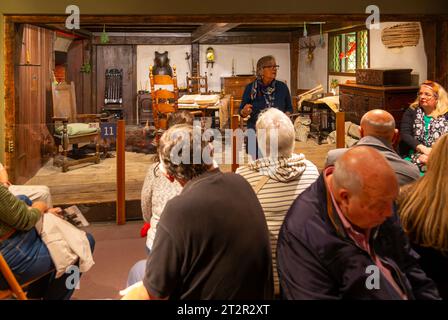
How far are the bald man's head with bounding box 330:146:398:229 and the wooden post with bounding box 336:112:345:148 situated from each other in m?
3.66

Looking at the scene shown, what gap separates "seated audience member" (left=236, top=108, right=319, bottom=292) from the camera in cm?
241

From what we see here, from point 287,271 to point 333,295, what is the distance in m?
0.16

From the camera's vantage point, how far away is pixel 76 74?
11250 mm

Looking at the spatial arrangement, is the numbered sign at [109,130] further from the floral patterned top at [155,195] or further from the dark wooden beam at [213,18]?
the floral patterned top at [155,195]

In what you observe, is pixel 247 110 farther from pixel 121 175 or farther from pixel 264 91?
pixel 121 175

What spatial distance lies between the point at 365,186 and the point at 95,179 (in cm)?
452

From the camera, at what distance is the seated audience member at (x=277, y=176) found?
7.91ft

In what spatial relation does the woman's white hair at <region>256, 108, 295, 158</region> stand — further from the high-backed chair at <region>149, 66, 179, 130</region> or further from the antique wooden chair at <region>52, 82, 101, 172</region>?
the high-backed chair at <region>149, 66, 179, 130</region>

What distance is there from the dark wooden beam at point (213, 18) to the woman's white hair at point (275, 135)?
270 centimetres

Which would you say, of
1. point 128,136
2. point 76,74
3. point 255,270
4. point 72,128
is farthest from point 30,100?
point 255,270

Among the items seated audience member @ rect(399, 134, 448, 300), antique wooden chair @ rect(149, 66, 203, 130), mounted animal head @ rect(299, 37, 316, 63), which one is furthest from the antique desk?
seated audience member @ rect(399, 134, 448, 300)

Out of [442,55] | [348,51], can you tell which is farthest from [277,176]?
[348,51]

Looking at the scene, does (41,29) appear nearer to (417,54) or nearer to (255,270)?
(417,54)

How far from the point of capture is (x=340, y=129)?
5.33 m
